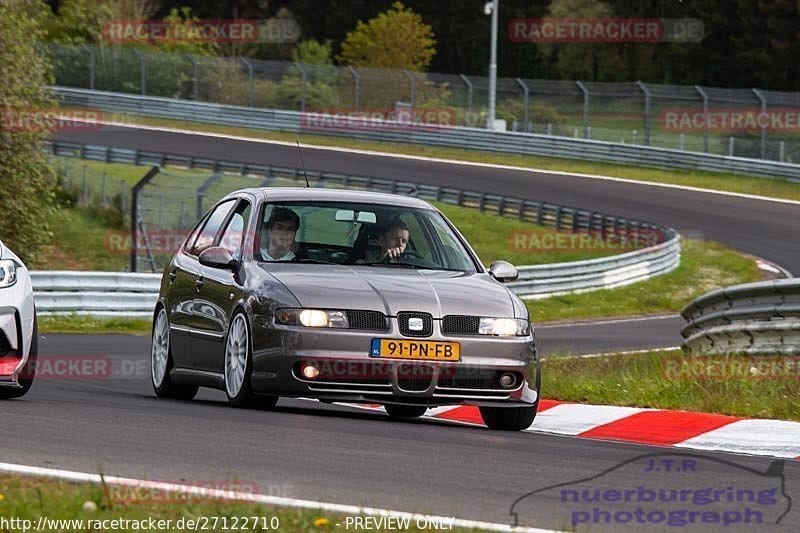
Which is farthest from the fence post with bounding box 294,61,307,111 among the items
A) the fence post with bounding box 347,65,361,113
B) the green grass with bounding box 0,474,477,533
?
the green grass with bounding box 0,474,477,533

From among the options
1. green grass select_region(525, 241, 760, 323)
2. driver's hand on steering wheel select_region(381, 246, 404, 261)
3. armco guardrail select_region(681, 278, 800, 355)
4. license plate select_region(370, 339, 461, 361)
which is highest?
driver's hand on steering wheel select_region(381, 246, 404, 261)

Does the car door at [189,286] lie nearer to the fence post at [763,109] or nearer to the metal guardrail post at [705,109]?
the fence post at [763,109]

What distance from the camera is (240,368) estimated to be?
957 cm

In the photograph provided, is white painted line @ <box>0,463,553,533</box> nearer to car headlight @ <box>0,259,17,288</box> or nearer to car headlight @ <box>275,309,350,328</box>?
car headlight @ <box>275,309,350,328</box>

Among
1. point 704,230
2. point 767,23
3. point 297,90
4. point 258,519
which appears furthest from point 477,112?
point 258,519

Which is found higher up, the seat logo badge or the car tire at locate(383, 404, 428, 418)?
the seat logo badge

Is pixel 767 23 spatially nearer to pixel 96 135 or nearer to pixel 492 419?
pixel 96 135

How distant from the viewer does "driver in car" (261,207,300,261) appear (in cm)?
1009

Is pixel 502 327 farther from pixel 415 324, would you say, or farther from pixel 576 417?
pixel 576 417

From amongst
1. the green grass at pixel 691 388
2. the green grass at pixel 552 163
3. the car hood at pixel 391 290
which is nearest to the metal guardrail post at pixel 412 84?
the green grass at pixel 552 163

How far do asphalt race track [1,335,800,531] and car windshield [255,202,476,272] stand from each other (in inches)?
40.8

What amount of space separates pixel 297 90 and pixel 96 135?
26.6 ft

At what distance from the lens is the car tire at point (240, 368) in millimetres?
9422

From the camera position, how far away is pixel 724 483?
6.90 meters
